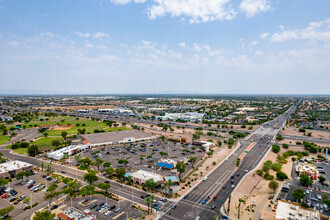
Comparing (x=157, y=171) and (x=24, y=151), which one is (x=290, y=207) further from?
(x=24, y=151)

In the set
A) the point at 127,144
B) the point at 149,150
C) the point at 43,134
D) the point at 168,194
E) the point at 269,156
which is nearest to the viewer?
the point at 168,194

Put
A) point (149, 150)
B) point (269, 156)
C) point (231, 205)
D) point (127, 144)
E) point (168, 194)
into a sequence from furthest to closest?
point (127, 144), point (149, 150), point (269, 156), point (168, 194), point (231, 205)

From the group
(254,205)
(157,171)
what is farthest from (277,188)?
(157,171)

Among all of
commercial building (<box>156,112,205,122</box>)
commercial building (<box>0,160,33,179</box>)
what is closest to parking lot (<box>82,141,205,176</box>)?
commercial building (<box>0,160,33,179</box>)

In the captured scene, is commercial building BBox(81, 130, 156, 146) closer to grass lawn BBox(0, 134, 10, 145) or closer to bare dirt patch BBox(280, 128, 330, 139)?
grass lawn BBox(0, 134, 10, 145)

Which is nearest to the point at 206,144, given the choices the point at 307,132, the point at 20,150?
the point at 307,132

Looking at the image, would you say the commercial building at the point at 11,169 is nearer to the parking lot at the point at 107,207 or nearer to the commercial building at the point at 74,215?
the parking lot at the point at 107,207

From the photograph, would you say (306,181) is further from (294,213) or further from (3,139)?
(3,139)
